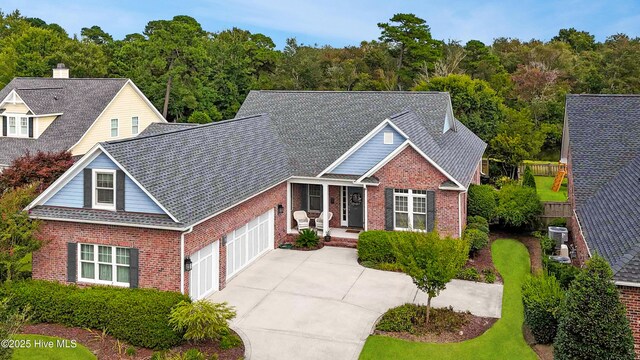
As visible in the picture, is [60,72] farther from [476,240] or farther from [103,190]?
[476,240]

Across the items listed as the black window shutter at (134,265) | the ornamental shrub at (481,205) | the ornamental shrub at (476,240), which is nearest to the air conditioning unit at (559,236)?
the ornamental shrub at (476,240)

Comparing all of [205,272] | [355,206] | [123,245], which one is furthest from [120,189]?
[355,206]

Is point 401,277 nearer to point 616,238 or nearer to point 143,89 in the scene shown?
point 616,238

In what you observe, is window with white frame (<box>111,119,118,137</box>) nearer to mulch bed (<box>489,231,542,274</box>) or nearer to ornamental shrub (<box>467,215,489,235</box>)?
ornamental shrub (<box>467,215,489,235</box>)

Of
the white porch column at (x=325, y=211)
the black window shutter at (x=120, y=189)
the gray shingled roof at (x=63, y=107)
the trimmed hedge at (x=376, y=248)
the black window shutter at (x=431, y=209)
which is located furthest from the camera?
the gray shingled roof at (x=63, y=107)

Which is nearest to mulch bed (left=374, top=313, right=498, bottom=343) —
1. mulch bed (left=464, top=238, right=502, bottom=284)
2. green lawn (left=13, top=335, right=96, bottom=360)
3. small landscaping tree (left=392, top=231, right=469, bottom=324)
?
small landscaping tree (left=392, top=231, right=469, bottom=324)

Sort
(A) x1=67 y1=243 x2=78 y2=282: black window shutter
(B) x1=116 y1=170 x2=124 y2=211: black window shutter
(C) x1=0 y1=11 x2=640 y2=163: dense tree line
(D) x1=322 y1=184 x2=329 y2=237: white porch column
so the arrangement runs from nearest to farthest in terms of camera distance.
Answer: (B) x1=116 y1=170 x2=124 y2=211: black window shutter < (A) x1=67 y1=243 x2=78 y2=282: black window shutter < (D) x1=322 y1=184 x2=329 y2=237: white porch column < (C) x1=0 y1=11 x2=640 y2=163: dense tree line

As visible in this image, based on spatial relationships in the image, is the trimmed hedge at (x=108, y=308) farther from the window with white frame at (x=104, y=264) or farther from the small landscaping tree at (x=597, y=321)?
the small landscaping tree at (x=597, y=321)
